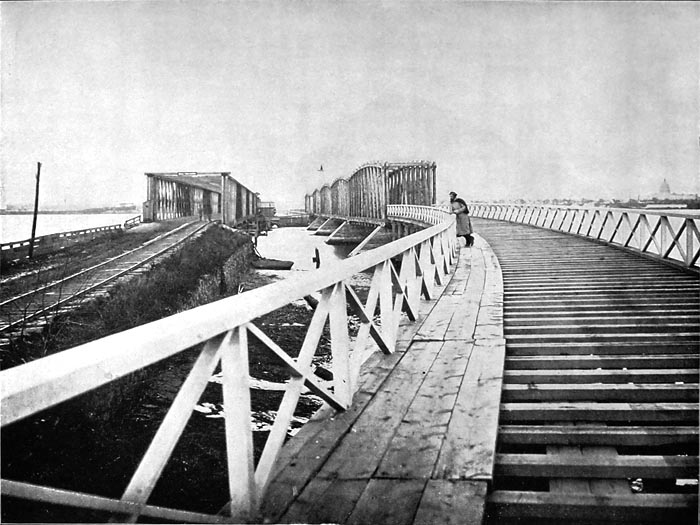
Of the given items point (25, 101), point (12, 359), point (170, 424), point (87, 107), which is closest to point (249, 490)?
point (170, 424)

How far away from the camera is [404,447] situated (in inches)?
106

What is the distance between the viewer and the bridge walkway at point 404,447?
2.12 m

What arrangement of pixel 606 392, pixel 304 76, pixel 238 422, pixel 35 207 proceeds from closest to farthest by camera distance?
pixel 238 422, pixel 35 207, pixel 606 392, pixel 304 76

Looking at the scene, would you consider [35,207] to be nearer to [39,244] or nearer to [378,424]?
[39,244]

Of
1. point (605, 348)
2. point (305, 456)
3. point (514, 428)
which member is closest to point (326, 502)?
point (305, 456)

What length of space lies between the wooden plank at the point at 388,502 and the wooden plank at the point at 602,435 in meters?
0.83

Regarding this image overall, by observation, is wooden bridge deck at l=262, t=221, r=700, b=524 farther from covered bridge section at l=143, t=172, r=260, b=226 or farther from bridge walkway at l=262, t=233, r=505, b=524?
covered bridge section at l=143, t=172, r=260, b=226

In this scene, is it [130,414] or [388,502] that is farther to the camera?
[130,414]

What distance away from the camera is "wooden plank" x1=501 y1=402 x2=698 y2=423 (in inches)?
121

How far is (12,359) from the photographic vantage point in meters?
3.23

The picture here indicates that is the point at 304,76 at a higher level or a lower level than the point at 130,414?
higher

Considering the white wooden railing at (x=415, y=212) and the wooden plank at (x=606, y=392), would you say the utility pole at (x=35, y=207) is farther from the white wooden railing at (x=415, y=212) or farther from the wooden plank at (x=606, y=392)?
the white wooden railing at (x=415, y=212)

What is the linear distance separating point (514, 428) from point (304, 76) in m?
3.43

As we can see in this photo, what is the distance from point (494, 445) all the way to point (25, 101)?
3491 mm
